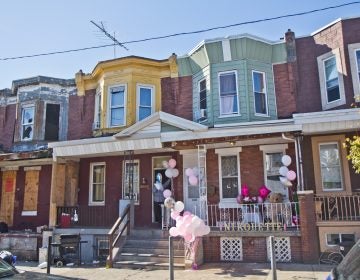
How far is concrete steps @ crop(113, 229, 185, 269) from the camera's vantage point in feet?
35.9

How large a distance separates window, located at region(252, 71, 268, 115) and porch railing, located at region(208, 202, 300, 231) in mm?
3879

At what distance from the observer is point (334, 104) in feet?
44.0

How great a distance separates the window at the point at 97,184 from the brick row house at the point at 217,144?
0.04 meters

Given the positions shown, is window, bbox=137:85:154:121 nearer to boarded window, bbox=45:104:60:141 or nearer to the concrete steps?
boarded window, bbox=45:104:60:141

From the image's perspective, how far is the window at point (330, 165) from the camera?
499 inches

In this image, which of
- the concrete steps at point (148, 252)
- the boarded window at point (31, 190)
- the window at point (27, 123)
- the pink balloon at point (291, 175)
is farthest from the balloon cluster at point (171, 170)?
the window at point (27, 123)

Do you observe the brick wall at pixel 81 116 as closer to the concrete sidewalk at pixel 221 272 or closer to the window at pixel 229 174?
the window at pixel 229 174

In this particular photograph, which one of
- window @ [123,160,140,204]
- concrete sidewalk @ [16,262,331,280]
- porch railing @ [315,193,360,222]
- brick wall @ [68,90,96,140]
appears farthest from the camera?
brick wall @ [68,90,96,140]

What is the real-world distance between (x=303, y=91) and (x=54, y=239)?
11.1 meters

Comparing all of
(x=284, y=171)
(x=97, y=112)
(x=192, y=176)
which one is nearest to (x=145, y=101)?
(x=97, y=112)

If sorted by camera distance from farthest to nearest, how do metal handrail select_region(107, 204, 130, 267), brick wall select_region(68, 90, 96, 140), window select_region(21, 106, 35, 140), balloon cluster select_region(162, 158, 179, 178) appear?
1. window select_region(21, 106, 35, 140)
2. brick wall select_region(68, 90, 96, 140)
3. balloon cluster select_region(162, 158, 179, 178)
4. metal handrail select_region(107, 204, 130, 267)

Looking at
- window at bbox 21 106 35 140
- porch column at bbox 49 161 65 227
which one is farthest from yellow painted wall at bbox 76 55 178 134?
window at bbox 21 106 35 140

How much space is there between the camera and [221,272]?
9812 millimetres

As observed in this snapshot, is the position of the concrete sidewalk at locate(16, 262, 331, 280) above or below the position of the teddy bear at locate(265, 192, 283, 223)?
below
